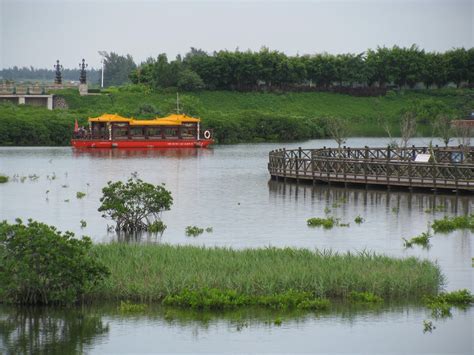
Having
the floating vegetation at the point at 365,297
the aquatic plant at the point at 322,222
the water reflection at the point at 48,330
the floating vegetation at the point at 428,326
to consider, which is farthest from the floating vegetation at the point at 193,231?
the floating vegetation at the point at 428,326

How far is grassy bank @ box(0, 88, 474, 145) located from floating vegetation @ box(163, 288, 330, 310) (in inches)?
3270

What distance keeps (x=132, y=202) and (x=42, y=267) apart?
14.4 meters

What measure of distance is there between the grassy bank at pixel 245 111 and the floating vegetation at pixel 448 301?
84.2 m

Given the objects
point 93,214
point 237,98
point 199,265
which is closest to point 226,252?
point 199,265

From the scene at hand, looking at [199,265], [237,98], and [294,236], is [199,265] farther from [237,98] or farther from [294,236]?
Result: [237,98]

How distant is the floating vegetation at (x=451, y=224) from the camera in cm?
4222

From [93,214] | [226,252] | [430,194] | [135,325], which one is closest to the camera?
[135,325]

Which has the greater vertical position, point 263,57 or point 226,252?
point 263,57

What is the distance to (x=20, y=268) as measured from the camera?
27.8 m

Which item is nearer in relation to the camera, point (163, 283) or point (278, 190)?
point (163, 283)

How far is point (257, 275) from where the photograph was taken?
29906 mm

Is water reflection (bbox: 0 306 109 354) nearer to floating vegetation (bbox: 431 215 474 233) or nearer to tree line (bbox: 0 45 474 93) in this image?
floating vegetation (bbox: 431 215 474 233)

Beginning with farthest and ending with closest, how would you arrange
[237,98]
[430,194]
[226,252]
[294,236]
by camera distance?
[237,98] → [430,194] → [294,236] → [226,252]

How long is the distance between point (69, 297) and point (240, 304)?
4321 mm
